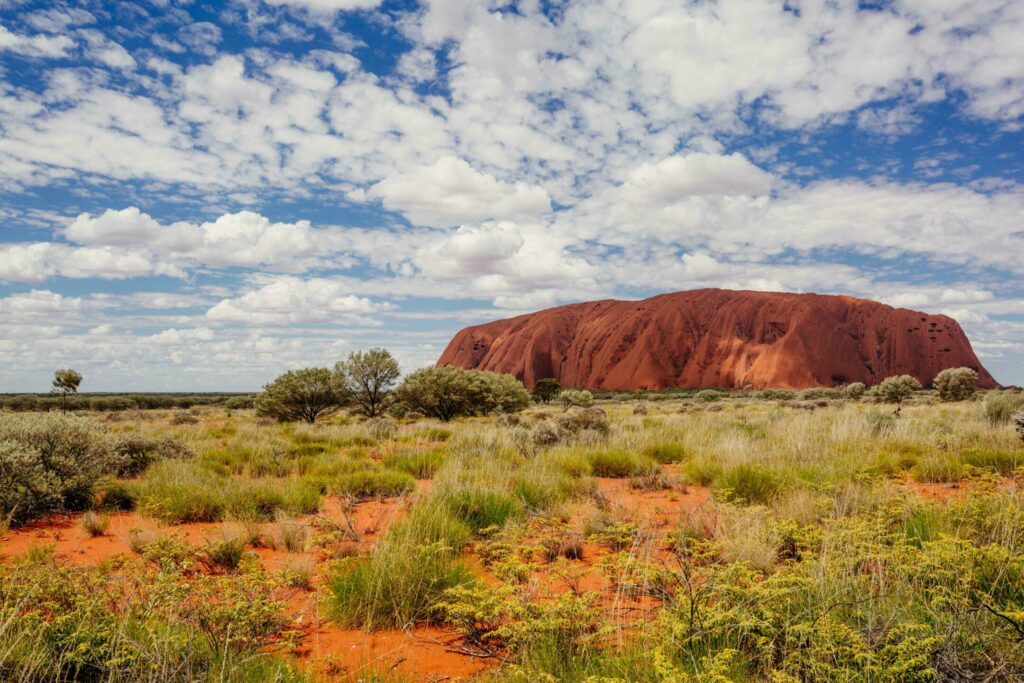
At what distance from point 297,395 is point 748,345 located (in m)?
73.9

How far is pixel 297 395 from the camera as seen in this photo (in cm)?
2209

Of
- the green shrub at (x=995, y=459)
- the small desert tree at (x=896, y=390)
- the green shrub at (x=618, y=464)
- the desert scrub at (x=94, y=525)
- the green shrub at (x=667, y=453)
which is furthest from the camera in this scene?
the small desert tree at (x=896, y=390)

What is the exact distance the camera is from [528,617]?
10.5 feet

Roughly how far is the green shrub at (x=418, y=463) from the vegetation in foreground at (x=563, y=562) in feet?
0.16

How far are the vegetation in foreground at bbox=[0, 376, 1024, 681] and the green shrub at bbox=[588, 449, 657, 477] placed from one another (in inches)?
1.7

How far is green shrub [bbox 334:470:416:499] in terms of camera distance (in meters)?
7.89

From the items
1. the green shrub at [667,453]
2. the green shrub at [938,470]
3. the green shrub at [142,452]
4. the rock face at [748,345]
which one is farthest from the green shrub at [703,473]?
the rock face at [748,345]

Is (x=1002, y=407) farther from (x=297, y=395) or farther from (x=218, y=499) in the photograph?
(x=297, y=395)

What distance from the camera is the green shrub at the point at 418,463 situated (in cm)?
935

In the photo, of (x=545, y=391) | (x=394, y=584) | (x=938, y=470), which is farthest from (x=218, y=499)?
(x=545, y=391)

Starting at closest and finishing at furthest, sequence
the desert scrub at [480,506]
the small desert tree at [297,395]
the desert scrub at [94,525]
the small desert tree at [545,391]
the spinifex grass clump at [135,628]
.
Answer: the spinifex grass clump at [135,628] → the desert scrub at [480,506] → the desert scrub at [94,525] → the small desert tree at [297,395] → the small desert tree at [545,391]

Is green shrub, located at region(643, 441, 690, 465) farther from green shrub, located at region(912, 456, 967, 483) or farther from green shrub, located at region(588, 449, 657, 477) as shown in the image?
green shrub, located at region(912, 456, 967, 483)

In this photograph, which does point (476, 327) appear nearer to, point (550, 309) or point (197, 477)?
point (550, 309)

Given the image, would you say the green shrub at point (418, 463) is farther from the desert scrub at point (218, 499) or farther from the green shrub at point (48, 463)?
the green shrub at point (48, 463)
